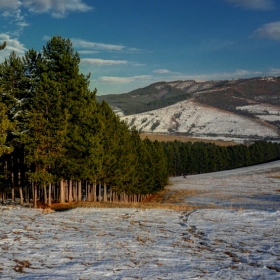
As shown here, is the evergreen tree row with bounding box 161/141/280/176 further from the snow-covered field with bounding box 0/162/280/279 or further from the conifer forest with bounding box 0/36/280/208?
the snow-covered field with bounding box 0/162/280/279

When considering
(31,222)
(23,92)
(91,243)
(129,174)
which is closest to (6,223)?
(31,222)

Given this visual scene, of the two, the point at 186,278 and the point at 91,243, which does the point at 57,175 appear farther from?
the point at 186,278

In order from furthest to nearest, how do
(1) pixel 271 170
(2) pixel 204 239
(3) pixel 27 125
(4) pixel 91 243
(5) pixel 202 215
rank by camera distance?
(1) pixel 271 170, (3) pixel 27 125, (5) pixel 202 215, (2) pixel 204 239, (4) pixel 91 243

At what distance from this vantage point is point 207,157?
5030 inches

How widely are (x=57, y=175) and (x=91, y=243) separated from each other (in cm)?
1787

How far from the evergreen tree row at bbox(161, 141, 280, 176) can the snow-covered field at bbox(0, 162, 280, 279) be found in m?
99.0

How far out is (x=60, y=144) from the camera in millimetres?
27672

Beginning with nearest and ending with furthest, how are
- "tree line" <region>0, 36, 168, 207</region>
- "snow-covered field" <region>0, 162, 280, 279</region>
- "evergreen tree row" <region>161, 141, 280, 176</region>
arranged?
"snow-covered field" <region>0, 162, 280, 279</region> < "tree line" <region>0, 36, 168, 207</region> < "evergreen tree row" <region>161, 141, 280, 176</region>

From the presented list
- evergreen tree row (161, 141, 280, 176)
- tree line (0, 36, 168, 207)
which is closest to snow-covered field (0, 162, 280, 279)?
tree line (0, 36, 168, 207)

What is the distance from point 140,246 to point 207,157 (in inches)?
4685

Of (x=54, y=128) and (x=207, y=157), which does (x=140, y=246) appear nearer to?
(x=54, y=128)

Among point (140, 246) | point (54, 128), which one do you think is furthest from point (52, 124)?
point (140, 246)

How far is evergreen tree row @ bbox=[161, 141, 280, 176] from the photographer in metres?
122

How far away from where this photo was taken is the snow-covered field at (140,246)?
29.1 feet
